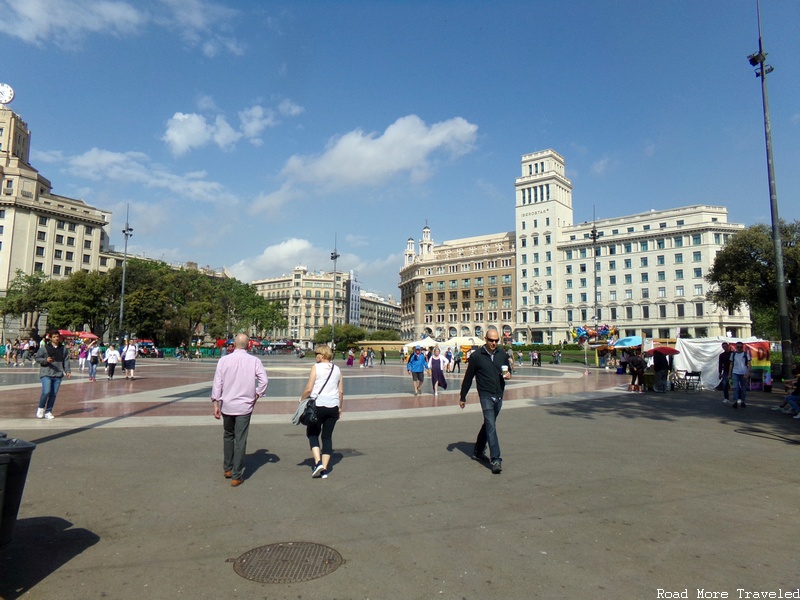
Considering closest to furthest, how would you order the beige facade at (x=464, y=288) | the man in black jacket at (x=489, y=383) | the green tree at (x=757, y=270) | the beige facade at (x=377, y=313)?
the man in black jacket at (x=489, y=383) → the green tree at (x=757, y=270) → the beige facade at (x=464, y=288) → the beige facade at (x=377, y=313)

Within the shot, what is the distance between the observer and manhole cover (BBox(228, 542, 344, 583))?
3.55 metres

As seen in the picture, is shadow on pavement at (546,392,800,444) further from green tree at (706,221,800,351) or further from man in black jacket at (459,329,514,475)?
green tree at (706,221,800,351)

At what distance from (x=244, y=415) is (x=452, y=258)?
4387 inches

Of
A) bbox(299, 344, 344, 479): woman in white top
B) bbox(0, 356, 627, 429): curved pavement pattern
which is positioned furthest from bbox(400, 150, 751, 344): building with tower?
bbox(299, 344, 344, 479): woman in white top

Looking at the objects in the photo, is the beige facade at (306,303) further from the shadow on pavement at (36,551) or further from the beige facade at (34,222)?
the shadow on pavement at (36,551)

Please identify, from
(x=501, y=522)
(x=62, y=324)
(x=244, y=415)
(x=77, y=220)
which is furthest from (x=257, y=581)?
(x=77, y=220)

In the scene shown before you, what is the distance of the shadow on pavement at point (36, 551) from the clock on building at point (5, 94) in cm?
9124

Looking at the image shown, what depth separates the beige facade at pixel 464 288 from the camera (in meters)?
106

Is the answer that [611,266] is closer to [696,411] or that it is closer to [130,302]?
[130,302]

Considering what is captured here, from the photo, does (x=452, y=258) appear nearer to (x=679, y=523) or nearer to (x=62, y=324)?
(x=62, y=324)

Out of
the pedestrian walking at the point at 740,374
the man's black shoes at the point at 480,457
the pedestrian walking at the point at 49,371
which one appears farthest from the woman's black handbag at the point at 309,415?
the pedestrian walking at the point at 740,374

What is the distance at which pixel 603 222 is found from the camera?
9256cm

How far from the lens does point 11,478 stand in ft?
10.5

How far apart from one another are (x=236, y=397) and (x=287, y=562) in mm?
2716
